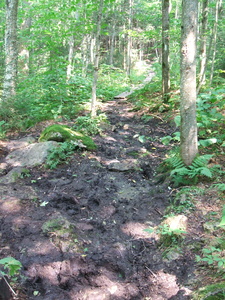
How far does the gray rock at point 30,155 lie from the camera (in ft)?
19.8

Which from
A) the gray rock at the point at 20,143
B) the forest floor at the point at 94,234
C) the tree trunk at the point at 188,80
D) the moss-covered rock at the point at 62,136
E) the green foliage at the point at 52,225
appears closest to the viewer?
the forest floor at the point at 94,234

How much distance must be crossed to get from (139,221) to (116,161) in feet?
8.27

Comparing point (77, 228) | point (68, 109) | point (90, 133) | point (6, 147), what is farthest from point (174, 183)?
point (68, 109)

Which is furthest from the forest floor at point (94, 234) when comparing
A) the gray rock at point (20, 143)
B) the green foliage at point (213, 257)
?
the gray rock at point (20, 143)

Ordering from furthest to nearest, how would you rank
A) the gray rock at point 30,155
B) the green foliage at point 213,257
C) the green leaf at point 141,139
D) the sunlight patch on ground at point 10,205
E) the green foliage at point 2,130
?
the green foliage at point 2,130 → the green leaf at point 141,139 → the gray rock at point 30,155 → the sunlight patch on ground at point 10,205 → the green foliage at point 213,257

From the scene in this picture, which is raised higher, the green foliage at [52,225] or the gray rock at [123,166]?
the green foliage at [52,225]

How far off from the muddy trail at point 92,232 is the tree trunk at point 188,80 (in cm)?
95

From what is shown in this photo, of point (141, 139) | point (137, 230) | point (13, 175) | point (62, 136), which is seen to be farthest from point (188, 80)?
point (13, 175)

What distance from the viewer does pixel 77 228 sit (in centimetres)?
368

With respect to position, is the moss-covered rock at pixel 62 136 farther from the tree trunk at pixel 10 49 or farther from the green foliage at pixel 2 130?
the tree trunk at pixel 10 49

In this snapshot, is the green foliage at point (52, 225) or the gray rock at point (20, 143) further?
the gray rock at point (20, 143)

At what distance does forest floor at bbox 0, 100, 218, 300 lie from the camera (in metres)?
2.67

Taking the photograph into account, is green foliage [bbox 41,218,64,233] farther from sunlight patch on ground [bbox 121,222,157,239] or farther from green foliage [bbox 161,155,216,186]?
green foliage [bbox 161,155,216,186]

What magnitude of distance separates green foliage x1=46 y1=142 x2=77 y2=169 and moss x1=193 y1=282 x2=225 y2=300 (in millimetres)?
4307
